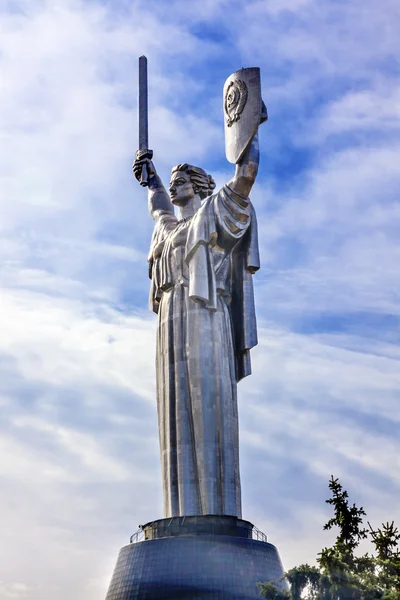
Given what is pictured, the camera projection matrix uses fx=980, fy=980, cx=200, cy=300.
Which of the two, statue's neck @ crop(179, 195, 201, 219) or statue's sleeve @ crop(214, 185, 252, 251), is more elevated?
statue's neck @ crop(179, 195, 201, 219)

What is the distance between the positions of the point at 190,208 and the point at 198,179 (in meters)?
0.67

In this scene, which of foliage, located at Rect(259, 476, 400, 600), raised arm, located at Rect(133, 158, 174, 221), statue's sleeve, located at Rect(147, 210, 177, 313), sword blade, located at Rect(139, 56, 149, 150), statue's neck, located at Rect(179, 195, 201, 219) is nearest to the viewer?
foliage, located at Rect(259, 476, 400, 600)

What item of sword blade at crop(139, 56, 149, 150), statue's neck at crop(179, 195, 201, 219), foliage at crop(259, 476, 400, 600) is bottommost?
foliage at crop(259, 476, 400, 600)

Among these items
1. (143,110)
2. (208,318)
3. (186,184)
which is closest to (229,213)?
(186,184)

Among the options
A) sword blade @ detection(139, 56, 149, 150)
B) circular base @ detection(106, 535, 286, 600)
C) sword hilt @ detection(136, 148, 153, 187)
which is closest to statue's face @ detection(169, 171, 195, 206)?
sword hilt @ detection(136, 148, 153, 187)

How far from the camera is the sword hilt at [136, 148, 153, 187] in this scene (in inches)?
886

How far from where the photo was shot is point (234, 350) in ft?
65.6

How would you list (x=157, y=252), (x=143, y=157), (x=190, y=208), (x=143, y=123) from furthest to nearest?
1. (x=143, y=123)
2. (x=143, y=157)
3. (x=190, y=208)
4. (x=157, y=252)

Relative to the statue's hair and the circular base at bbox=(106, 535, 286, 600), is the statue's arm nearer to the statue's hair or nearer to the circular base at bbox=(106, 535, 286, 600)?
the statue's hair

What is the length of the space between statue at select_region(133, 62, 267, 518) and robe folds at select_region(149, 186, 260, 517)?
0.8 inches

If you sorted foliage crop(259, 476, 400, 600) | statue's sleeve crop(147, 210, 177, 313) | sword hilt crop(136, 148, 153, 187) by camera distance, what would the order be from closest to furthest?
foliage crop(259, 476, 400, 600)
statue's sleeve crop(147, 210, 177, 313)
sword hilt crop(136, 148, 153, 187)

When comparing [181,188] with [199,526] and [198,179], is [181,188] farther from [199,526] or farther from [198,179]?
[199,526]

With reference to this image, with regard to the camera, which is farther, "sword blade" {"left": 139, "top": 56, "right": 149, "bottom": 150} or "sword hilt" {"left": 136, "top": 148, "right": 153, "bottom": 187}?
"sword blade" {"left": 139, "top": 56, "right": 149, "bottom": 150}

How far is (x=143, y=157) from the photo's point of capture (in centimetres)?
2262
